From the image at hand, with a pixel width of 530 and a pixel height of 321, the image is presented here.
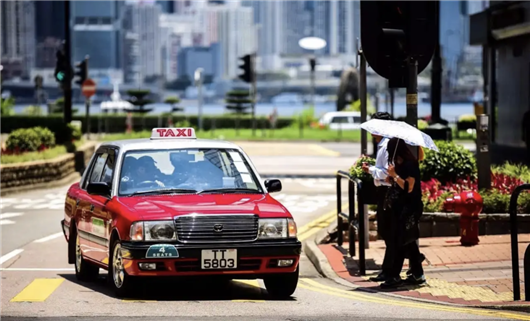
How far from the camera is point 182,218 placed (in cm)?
1008

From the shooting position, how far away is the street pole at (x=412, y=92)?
488 inches

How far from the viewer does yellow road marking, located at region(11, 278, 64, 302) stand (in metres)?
10.8

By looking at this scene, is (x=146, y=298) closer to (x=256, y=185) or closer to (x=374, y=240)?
(x=256, y=185)

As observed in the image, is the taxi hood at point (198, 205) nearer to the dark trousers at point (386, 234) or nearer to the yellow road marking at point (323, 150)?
the dark trousers at point (386, 234)

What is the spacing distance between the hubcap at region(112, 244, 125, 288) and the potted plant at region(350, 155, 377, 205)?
290 centimetres

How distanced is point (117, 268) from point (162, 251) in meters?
0.68

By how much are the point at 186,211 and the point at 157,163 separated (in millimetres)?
1238

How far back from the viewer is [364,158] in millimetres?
12945

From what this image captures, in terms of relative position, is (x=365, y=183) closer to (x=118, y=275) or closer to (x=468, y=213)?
(x=468, y=213)

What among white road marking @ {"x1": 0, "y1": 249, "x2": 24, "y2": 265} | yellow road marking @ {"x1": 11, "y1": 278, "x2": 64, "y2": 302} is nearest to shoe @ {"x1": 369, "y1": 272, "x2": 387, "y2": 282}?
yellow road marking @ {"x1": 11, "y1": 278, "x2": 64, "y2": 302}

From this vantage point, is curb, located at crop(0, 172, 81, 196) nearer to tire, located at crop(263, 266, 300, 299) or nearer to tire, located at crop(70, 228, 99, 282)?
tire, located at crop(70, 228, 99, 282)

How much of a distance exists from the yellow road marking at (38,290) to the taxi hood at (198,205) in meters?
1.17

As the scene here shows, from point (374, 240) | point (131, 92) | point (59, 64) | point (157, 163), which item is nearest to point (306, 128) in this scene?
point (131, 92)

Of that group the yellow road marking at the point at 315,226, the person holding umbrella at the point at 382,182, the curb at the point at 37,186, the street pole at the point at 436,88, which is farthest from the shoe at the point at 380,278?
the street pole at the point at 436,88
